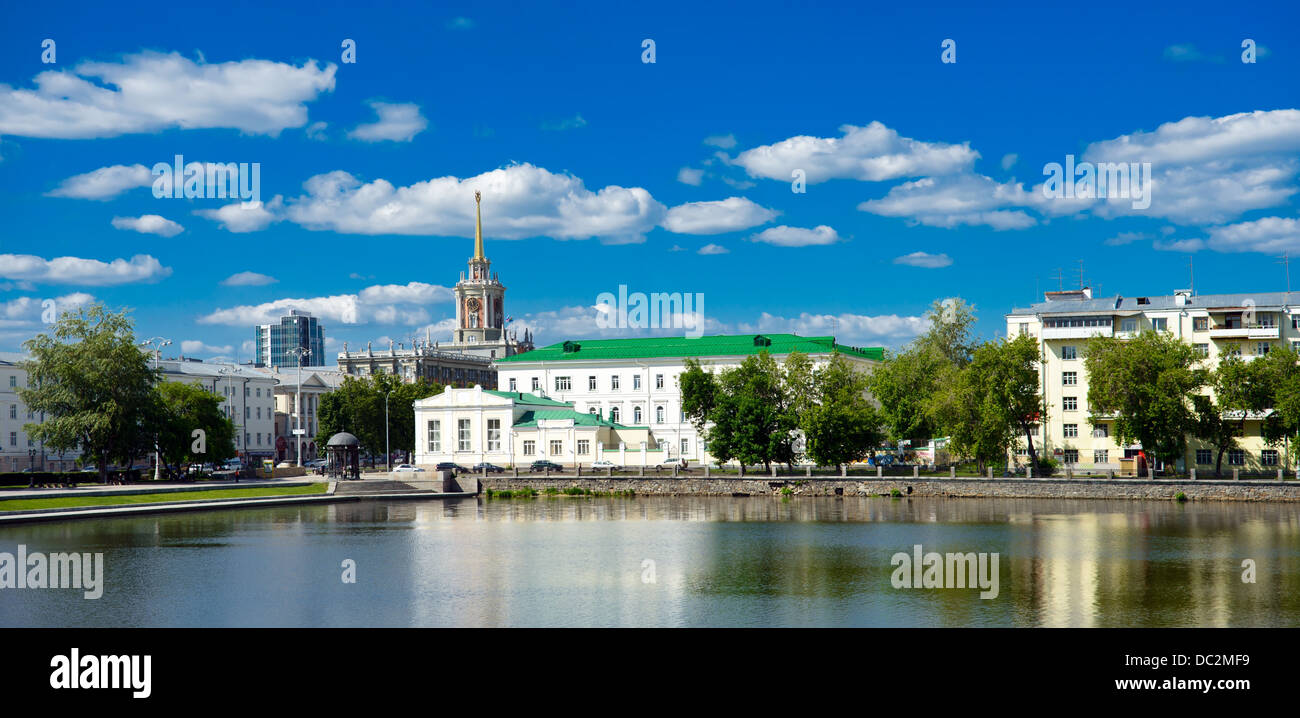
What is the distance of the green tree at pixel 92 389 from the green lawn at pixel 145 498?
1020 cm

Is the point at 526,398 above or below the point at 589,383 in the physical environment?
below

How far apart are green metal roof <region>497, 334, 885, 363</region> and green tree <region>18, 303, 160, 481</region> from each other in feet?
156

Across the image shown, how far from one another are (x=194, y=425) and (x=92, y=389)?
11.6 m

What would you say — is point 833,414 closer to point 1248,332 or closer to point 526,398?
point 1248,332

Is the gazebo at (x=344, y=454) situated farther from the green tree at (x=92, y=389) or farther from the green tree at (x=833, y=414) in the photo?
the green tree at (x=833, y=414)

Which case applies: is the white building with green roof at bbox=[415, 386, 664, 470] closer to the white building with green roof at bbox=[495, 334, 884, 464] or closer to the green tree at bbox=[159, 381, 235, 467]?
the white building with green roof at bbox=[495, 334, 884, 464]

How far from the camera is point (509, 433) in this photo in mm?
103062

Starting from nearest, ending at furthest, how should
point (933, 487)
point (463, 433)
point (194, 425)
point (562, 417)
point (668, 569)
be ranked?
point (668, 569) → point (933, 487) → point (194, 425) → point (562, 417) → point (463, 433)

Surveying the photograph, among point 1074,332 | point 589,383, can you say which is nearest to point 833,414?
point 1074,332

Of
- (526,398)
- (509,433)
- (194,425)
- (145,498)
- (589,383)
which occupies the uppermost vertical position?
(589,383)

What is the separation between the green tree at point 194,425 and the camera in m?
84.9
